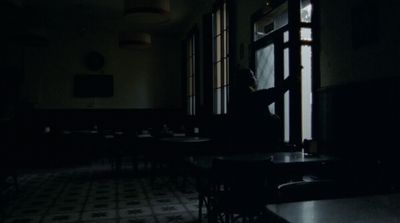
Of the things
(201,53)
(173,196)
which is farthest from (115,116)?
(173,196)

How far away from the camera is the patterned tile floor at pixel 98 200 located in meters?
4.24

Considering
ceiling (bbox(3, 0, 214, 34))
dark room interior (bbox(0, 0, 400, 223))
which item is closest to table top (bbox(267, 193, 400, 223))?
dark room interior (bbox(0, 0, 400, 223))

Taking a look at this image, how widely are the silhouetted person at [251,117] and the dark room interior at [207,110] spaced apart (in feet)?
0.05

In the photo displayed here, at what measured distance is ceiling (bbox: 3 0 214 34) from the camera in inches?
343

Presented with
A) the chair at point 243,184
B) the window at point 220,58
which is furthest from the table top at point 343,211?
the window at point 220,58

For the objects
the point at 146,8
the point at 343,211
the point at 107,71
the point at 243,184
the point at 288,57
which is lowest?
the point at 243,184

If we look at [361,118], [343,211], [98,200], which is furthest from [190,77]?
[343,211]

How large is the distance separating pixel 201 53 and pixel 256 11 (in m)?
3.59

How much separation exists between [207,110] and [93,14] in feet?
14.0

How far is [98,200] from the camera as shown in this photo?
5176 millimetres

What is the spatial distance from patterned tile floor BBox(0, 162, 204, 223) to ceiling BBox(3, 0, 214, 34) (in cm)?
359

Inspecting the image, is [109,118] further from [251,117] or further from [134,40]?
[251,117]

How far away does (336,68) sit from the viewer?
3.75 m

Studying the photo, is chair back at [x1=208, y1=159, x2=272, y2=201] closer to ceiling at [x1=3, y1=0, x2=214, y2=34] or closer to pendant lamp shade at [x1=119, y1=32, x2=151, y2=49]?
ceiling at [x1=3, y1=0, x2=214, y2=34]
